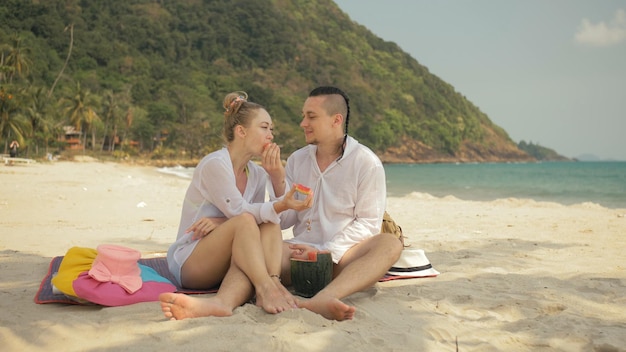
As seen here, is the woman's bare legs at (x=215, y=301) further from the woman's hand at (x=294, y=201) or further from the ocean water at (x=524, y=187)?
the ocean water at (x=524, y=187)

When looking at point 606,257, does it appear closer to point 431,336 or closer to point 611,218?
point 431,336

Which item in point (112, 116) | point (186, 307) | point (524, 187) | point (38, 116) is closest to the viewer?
point (186, 307)

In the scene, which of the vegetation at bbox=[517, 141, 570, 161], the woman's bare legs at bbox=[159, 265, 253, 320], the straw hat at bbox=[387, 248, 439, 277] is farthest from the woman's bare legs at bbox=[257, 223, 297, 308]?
the vegetation at bbox=[517, 141, 570, 161]

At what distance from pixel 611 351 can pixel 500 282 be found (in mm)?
1483

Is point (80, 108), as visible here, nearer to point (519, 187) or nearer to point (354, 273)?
point (519, 187)

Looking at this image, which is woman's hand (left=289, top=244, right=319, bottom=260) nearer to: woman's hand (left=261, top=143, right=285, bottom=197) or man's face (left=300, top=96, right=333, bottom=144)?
woman's hand (left=261, top=143, right=285, bottom=197)

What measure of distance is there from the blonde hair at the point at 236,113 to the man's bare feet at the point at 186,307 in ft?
4.03

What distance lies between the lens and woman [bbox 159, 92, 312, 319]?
3136 mm

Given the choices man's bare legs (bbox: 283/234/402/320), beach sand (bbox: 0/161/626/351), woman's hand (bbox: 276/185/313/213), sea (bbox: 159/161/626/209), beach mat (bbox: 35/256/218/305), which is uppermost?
woman's hand (bbox: 276/185/313/213)

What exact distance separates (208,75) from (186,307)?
8426 cm

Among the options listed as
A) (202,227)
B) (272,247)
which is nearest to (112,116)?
(202,227)

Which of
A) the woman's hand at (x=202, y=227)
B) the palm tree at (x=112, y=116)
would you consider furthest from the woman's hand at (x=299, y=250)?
the palm tree at (x=112, y=116)

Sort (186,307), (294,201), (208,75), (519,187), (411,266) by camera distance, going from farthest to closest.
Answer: (208,75), (519,187), (411,266), (294,201), (186,307)

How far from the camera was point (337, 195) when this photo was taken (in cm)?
387
